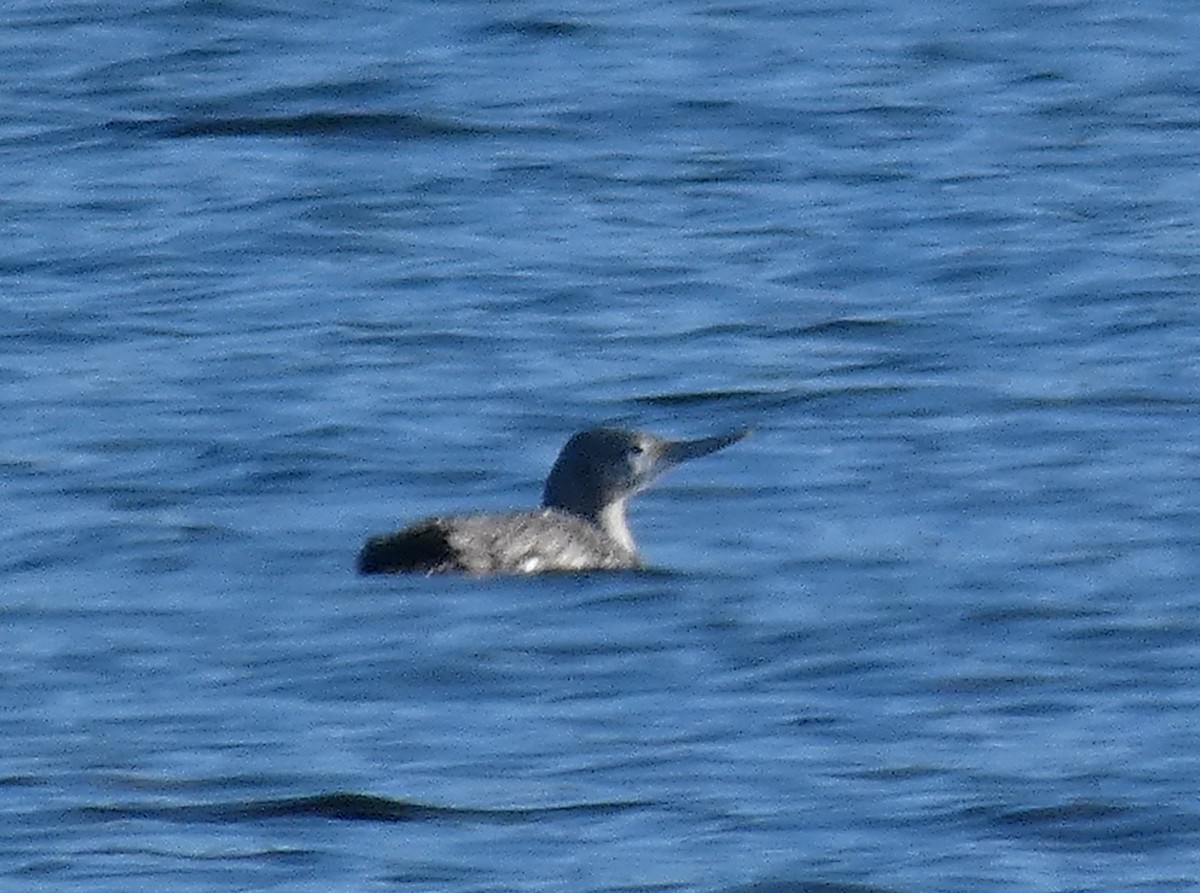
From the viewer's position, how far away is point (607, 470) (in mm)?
11250

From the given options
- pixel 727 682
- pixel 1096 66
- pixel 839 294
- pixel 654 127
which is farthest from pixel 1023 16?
pixel 727 682

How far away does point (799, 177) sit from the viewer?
16.1 metres

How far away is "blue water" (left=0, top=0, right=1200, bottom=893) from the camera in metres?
8.23

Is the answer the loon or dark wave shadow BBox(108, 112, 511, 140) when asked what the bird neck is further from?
dark wave shadow BBox(108, 112, 511, 140)

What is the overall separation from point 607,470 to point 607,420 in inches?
49.2

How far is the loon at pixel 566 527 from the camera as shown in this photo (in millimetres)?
10336

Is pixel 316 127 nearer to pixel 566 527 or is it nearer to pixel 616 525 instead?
pixel 616 525

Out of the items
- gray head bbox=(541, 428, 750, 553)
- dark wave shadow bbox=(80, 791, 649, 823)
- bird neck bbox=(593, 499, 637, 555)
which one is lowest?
bird neck bbox=(593, 499, 637, 555)

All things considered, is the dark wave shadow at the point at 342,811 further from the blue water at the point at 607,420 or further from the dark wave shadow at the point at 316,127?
the dark wave shadow at the point at 316,127

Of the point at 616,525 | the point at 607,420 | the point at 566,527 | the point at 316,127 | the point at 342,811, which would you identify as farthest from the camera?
the point at 316,127

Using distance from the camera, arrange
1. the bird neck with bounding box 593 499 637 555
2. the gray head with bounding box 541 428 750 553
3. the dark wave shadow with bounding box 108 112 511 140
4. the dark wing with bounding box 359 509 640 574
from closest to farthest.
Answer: the dark wing with bounding box 359 509 640 574 → the bird neck with bounding box 593 499 637 555 → the gray head with bounding box 541 428 750 553 → the dark wave shadow with bounding box 108 112 511 140

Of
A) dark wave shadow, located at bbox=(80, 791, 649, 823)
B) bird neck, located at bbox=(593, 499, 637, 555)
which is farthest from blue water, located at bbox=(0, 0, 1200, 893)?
bird neck, located at bbox=(593, 499, 637, 555)

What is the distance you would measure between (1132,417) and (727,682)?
3.13 meters

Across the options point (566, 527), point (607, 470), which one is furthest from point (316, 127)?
point (566, 527)
